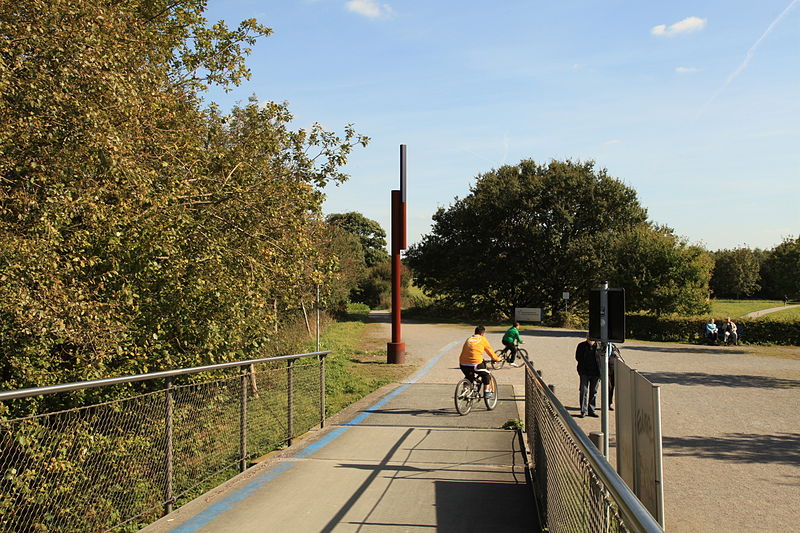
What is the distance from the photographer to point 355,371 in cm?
1920

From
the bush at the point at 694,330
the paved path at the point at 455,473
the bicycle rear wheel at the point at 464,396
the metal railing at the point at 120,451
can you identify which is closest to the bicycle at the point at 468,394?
the bicycle rear wheel at the point at 464,396

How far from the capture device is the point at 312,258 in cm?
1033

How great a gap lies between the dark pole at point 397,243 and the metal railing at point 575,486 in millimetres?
14668

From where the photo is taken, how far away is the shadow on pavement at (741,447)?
30.5ft

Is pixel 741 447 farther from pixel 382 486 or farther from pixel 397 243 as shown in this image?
pixel 397 243

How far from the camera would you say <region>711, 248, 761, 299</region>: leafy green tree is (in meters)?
107

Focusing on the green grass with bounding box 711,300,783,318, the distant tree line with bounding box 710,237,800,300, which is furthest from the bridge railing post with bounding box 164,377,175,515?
the distant tree line with bounding box 710,237,800,300

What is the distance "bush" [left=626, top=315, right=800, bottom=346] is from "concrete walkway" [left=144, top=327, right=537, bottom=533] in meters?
30.6

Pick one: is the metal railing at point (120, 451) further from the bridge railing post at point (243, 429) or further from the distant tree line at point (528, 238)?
the distant tree line at point (528, 238)

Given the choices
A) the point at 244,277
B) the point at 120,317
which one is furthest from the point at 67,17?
the point at 244,277

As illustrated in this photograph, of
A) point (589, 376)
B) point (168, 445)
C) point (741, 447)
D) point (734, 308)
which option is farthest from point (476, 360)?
point (734, 308)

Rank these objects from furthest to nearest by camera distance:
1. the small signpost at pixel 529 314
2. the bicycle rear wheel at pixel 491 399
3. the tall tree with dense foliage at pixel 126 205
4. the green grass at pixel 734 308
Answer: the green grass at pixel 734 308 < the small signpost at pixel 529 314 < the bicycle rear wheel at pixel 491 399 < the tall tree with dense foliage at pixel 126 205

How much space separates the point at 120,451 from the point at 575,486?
3.55 metres

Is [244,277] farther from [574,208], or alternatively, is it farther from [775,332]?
[574,208]
